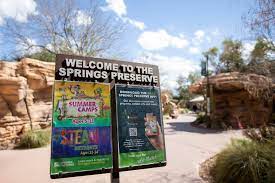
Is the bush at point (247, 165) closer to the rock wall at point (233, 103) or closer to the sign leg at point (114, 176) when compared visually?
the sign leg at point (114, 176)

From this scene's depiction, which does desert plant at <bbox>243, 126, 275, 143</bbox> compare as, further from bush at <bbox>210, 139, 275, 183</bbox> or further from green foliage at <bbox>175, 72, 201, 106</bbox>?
green foliage at <bbox>175, 72, 201, 106</bbox>

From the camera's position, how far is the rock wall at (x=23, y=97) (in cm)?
827

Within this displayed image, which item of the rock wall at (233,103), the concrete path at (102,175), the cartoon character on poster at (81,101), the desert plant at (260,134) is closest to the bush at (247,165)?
the concrete path at (102,175)

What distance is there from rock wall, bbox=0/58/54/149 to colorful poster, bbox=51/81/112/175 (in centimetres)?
668

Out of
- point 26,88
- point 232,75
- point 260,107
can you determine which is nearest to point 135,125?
point 26,88

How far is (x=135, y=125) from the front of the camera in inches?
121

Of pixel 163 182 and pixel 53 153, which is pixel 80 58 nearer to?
pixel 53 153

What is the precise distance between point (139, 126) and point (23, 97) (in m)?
7.51

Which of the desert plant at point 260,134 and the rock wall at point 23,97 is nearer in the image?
the desert plant at point 260,134

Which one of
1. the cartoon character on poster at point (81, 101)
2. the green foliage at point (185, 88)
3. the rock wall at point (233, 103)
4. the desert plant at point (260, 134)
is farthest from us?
the green foliage at point (185, 88)

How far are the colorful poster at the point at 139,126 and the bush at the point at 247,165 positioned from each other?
1191 millimetres

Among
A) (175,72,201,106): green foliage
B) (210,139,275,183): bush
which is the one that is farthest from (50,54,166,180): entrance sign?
(175,72,201,106): green foliage

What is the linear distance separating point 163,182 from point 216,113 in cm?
1113

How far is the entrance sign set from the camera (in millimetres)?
2664
